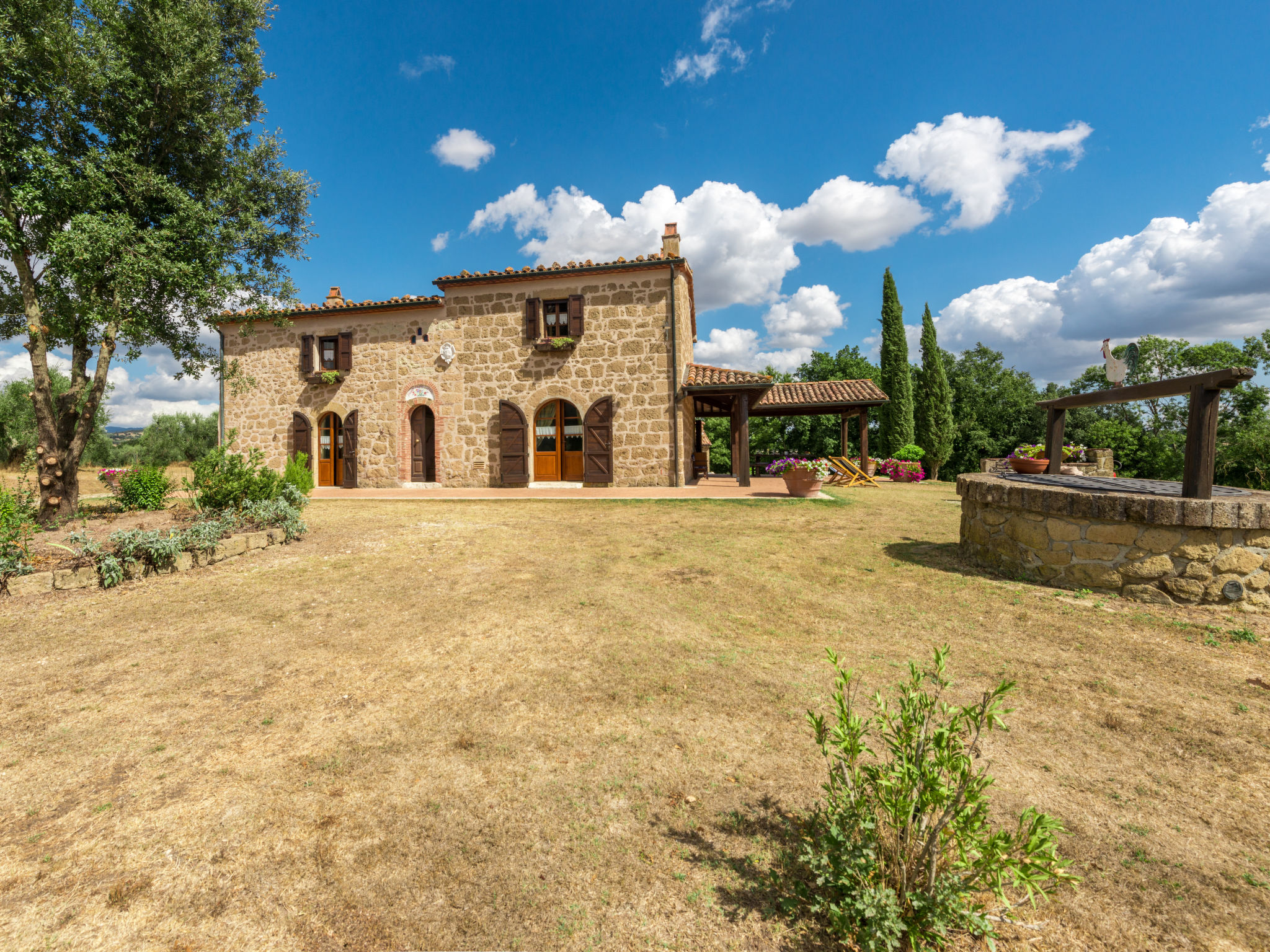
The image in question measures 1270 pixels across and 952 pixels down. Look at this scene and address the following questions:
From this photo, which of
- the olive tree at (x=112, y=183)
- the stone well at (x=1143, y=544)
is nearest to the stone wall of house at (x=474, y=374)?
the olive tree at (x=112, y=183)

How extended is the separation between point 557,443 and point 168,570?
9049mm

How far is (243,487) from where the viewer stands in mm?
6645

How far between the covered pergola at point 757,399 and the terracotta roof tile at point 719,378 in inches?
0.6

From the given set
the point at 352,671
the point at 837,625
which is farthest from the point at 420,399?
the point at 837,625

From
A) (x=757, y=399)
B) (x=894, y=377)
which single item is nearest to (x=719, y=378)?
(x=757, y=399)

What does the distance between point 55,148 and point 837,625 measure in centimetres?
1055

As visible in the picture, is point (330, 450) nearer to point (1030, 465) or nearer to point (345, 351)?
point (345, 351)

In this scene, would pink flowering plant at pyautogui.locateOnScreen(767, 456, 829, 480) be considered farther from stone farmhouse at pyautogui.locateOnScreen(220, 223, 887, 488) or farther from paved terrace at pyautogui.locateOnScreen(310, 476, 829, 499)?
stone farmhouse at pyautogui.locateOnScreen(220, 223, 887, 488)

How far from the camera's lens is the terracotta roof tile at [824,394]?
16.1m

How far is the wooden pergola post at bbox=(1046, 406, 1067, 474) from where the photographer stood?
624 centimetres

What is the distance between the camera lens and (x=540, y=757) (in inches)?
93.0

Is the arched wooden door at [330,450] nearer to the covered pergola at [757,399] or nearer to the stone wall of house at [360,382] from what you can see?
the stone wall of house at [360,382]

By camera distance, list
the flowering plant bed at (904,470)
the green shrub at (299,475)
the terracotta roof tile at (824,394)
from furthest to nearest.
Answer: the flowering plant bed at (904,470), the terracotta roof tile at (824,394), the green shrub at (299,475)

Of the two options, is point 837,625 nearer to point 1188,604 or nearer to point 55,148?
point 1188,604
